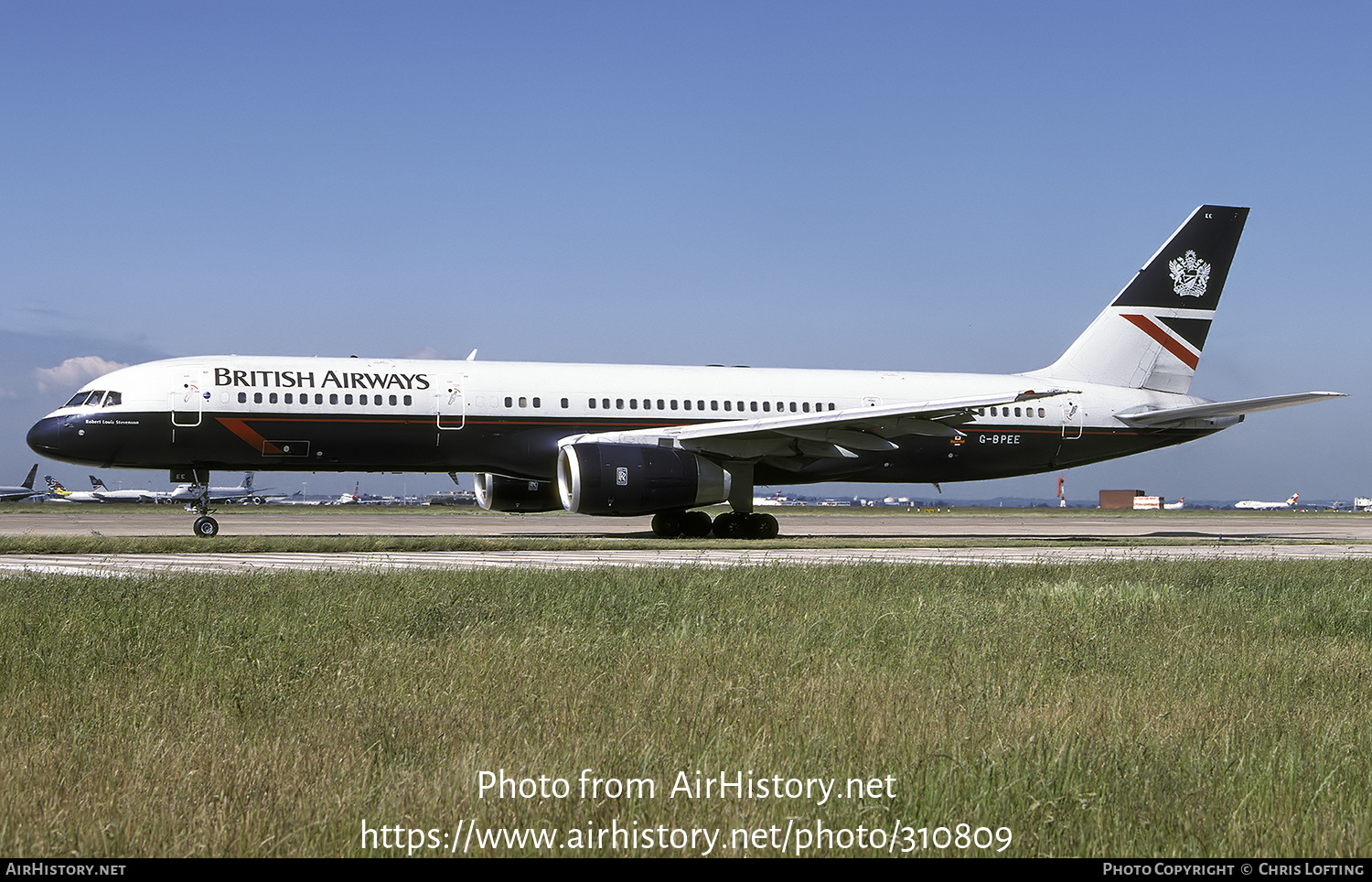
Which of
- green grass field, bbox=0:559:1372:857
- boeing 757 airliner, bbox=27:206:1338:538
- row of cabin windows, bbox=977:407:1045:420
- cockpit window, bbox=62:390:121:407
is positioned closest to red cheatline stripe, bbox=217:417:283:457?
boeing 757 airliner, bbox=27:206:1338:538

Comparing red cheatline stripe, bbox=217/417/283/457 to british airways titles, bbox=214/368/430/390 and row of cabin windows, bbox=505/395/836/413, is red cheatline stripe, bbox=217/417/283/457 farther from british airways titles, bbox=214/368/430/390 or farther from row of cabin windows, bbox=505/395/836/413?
row of cabin windows, bbox=505/395/836/413

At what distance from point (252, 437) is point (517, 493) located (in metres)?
6.05

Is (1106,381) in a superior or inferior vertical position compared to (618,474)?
superior

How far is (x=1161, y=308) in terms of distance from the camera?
29.7 meters

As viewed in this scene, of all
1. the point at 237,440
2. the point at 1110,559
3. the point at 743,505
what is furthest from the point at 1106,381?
the point at 237,440

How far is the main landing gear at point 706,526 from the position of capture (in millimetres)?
26078

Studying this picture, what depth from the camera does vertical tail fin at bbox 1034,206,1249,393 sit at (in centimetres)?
2952

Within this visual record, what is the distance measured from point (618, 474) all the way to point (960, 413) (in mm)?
7088

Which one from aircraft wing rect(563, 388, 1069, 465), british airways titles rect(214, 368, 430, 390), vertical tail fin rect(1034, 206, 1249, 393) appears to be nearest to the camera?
british airways titles rect(214, 368, 430, 390)

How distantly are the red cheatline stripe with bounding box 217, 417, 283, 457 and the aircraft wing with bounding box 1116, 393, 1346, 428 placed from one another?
19560mm

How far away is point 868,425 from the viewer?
2423 centimetres

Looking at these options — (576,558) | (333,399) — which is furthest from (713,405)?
(576,558)

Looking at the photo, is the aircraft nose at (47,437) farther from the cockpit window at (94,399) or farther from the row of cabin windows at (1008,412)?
the row of cabin windows at (1008,412)
